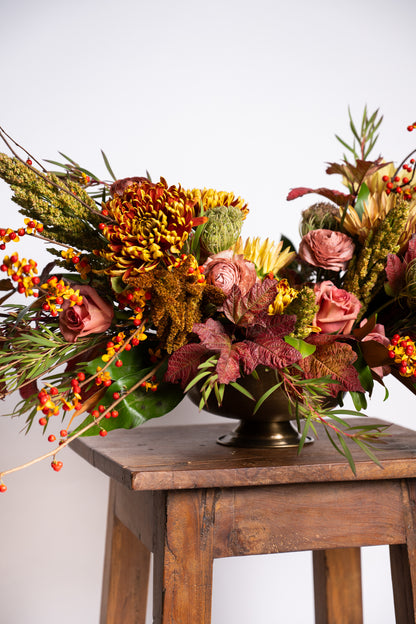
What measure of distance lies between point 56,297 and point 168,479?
0.21m

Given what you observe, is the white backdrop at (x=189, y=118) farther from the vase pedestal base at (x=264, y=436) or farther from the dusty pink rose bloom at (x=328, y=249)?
the dusty pink rose bloom at (x=328, y=249)

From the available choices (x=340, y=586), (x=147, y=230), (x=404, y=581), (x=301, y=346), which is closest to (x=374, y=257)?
(x=301, y=346)

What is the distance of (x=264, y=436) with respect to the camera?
79cm

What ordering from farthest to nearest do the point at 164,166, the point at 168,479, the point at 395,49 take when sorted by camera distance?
the point at 395,49
the point at 164,166
the point at 168,479

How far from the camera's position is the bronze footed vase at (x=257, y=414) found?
701 millimetres

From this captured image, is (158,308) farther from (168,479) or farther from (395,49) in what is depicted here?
(395,49)

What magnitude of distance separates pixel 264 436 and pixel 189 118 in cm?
69

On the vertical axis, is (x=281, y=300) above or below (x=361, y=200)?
below

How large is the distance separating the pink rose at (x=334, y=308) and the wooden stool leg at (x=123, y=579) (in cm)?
45

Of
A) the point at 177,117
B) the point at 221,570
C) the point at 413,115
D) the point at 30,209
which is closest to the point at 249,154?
the point at 177,117

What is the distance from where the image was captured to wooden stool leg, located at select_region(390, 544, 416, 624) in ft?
2.40

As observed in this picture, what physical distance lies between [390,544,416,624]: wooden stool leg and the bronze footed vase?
0.17 m

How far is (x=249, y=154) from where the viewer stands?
1273mm

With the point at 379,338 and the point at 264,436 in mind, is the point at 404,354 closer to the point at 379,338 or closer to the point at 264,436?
the point at 379,338
